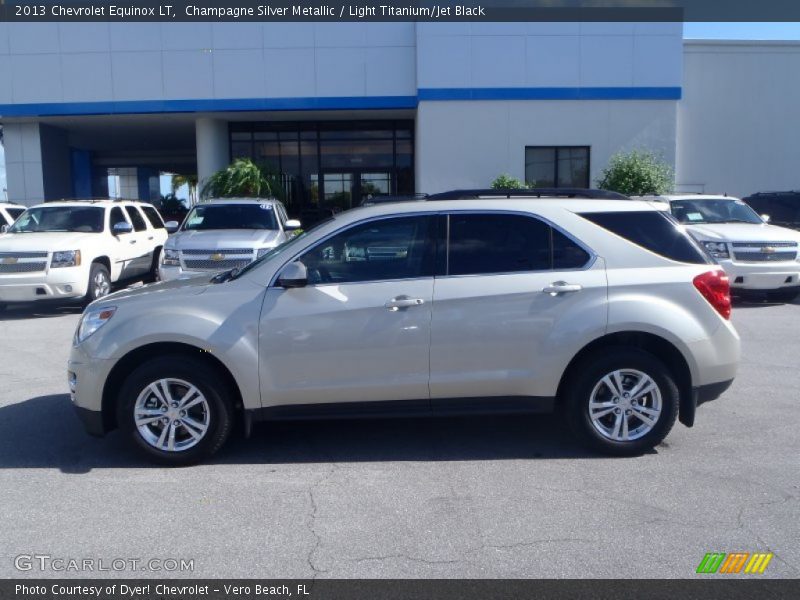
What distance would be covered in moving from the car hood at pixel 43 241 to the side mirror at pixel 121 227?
0.37 m

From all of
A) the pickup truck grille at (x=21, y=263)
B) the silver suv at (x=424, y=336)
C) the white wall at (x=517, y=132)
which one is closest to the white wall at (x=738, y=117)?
the white wall at (x=517, y=132)

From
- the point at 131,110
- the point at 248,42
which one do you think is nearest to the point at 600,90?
the point at 248,42

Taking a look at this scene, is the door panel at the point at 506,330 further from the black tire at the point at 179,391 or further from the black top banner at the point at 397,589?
the black top banner at the point at 397,589

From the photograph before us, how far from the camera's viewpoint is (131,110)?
23219 millimetres

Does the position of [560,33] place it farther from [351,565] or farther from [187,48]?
[351,565]

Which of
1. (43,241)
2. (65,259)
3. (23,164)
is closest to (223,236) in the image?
(65,259)

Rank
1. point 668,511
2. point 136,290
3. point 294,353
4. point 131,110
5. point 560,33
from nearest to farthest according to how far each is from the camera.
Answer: point 668,511 < point 294,353 < point 136,290 < point 560,33 < point 131,110

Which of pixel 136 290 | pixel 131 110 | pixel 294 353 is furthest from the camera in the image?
pixel 131 110

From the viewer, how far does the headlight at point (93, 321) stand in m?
5.53

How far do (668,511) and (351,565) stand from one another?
199 cm

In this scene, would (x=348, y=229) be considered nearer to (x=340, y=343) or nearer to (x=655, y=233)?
(x=340, y=343)

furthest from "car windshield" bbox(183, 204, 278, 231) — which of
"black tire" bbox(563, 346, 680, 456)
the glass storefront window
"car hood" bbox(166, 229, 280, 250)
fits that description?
the glass storefront window

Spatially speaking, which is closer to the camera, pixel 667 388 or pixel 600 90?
pixel 667 388

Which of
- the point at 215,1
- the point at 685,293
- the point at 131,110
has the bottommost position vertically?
the point at 685,293
